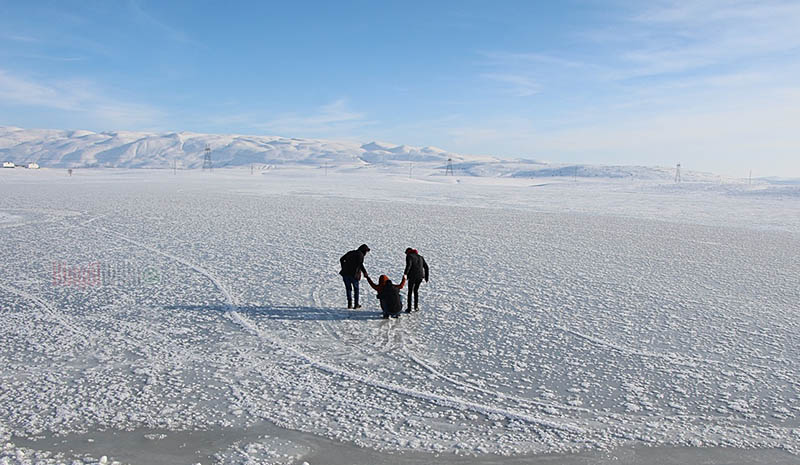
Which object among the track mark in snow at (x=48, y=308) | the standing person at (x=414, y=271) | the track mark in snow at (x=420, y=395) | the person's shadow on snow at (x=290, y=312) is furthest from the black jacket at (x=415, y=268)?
the track mark in snow at (x=48, y=308)

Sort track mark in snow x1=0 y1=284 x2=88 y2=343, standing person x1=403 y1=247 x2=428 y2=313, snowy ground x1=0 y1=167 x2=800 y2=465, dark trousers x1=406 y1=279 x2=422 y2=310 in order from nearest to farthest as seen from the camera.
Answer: snowy ground x1=0 y1=167 x2=800 y2=465 → track mark in snow x1=0 y1=284 x2=88 y2=343 → standing person x1=403 y1=247 x2=428 y2=313 → dark trousers x1=406 y1=279 x2=422 y2=310

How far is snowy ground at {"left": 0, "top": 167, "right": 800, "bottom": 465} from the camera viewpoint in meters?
5.09

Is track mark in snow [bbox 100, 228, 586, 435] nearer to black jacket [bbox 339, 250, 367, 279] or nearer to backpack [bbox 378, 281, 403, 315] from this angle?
black jacket [bbox 339, 250, 367, 279]

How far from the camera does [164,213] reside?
23.8 m

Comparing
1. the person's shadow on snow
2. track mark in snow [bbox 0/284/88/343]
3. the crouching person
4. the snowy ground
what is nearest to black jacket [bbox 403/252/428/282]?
the crouching person

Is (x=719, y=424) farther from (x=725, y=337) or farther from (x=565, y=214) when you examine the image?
(x=565, y=214)

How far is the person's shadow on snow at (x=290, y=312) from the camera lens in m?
8.72

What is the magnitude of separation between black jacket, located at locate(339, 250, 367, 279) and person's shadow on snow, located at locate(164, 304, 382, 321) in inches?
23.9

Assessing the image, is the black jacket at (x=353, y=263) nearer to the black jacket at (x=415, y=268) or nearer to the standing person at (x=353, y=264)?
the standing person at (x=353, y=264)

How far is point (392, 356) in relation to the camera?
7.08 metres

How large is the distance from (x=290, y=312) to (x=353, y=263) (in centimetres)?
126

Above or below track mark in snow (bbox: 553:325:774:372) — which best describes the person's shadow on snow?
above

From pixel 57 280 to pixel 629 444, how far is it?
33.1ft

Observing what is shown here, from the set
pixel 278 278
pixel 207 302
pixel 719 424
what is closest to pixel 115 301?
pixel 207 302
